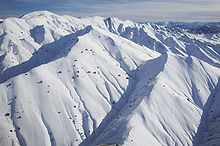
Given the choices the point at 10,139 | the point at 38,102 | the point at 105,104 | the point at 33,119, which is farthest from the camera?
the point at 105,104

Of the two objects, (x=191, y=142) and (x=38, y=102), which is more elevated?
(x=38, y=102)

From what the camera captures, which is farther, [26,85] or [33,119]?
[26,85]

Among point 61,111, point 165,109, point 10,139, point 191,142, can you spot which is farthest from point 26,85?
point 191,142

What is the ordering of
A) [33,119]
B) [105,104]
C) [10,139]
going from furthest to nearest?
1. [105,104]
2. [33,119]
3. [10,139]

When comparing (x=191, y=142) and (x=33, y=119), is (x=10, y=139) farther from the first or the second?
(x=191, y=142)

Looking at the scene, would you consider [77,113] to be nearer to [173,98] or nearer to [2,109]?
[2,109]

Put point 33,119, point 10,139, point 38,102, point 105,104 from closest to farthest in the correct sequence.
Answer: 1. point 10,139
2. point 33,119
3. point 38,102
4. point 105,104

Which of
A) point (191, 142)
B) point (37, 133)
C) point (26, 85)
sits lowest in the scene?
point (191, 142)

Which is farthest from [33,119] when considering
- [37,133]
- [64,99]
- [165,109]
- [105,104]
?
[165,109]

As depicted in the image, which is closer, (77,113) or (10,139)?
(10,139)
